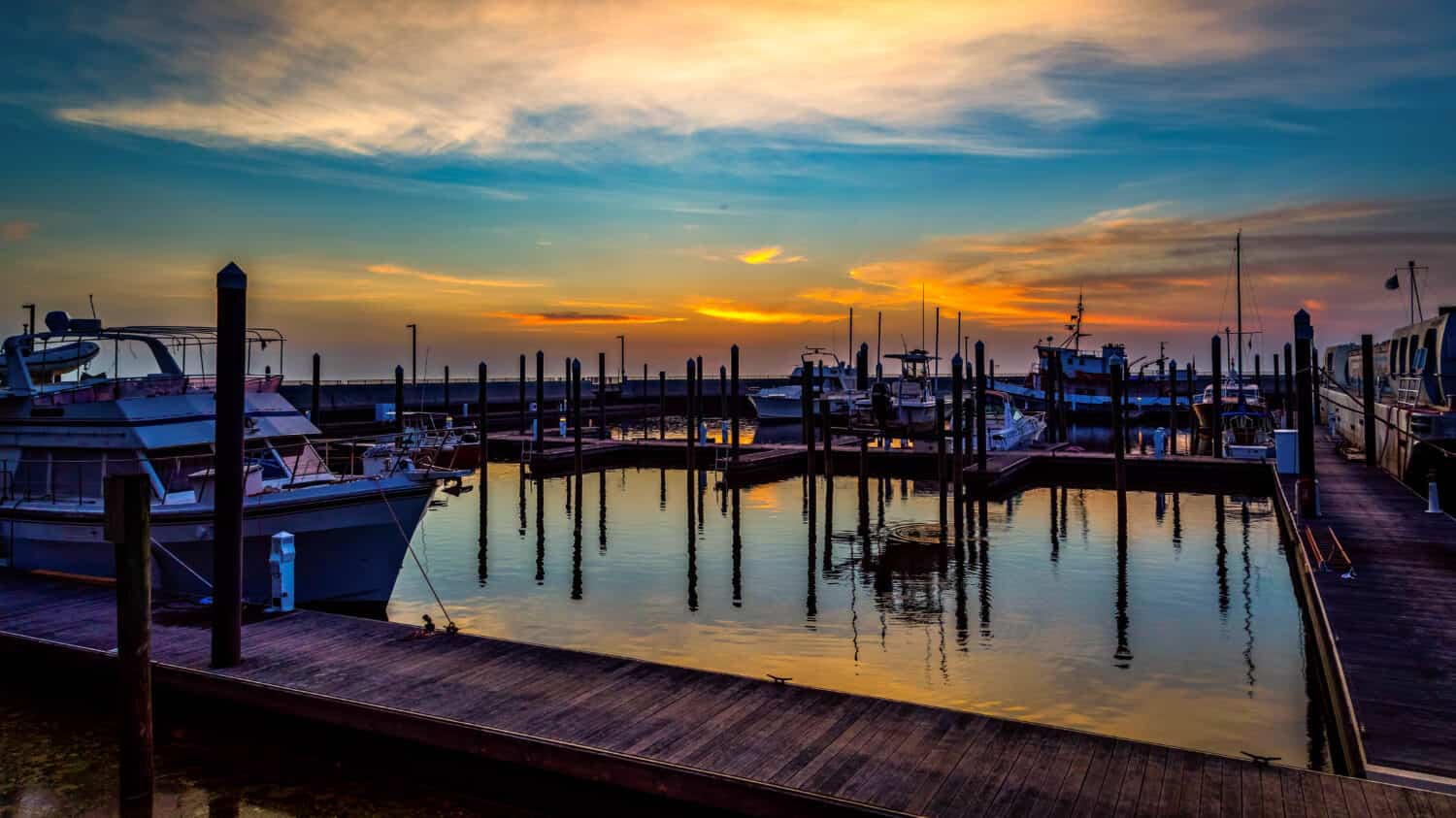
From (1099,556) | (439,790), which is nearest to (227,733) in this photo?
(439,790)

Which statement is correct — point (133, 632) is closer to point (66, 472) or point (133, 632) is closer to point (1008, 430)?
point (66, 472)

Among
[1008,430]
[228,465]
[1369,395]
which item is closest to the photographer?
[228,465]

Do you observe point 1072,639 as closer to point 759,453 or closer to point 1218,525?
point 1218,525

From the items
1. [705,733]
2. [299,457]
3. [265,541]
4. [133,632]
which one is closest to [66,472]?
[299,457]

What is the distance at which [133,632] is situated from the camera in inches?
338

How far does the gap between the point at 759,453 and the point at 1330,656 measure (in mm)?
29228

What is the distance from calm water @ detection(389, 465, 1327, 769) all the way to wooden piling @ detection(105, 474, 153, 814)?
7.34 metres

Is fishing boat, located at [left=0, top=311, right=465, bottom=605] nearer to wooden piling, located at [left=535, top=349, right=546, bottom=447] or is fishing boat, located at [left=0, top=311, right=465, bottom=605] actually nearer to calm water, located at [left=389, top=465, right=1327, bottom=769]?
calm water, located at [left=389, top=465, right=1327, bottom=769]

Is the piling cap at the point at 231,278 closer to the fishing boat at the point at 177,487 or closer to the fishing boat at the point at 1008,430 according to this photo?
the fishing boat at the point at 177,487

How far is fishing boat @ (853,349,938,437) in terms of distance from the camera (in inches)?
1646

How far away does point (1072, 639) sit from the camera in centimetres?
1545

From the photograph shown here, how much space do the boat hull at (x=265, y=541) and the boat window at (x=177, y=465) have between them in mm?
909

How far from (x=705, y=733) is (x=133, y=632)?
5.46m

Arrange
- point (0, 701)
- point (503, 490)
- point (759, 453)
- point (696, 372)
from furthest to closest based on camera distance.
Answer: point (696, 372)
point (759, 453)
point (503, 490)
point (0, 701)
